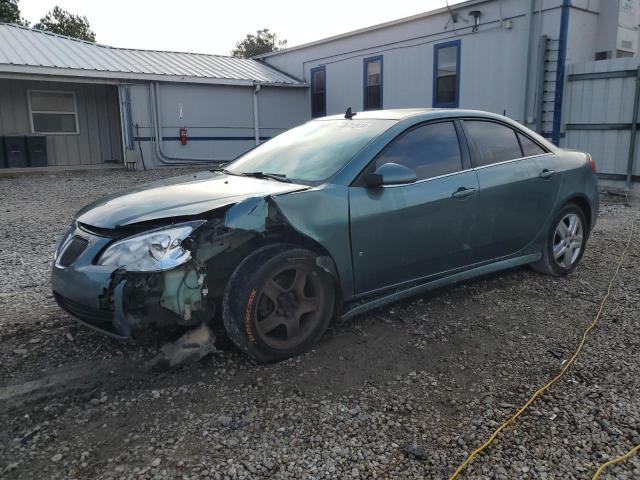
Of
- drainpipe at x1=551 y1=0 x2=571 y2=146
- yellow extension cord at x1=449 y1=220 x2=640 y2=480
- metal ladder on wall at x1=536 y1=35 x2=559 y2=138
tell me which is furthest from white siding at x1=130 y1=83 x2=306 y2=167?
yellow extension cord at x1=449 y1=220 x2=640 y2=480

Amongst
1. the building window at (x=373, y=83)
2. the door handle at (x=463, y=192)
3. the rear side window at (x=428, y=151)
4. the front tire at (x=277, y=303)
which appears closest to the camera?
the front tire at (x=277, y=303)

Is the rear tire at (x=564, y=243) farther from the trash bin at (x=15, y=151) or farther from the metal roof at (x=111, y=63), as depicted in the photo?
the trash bin at (x=15, y=151)

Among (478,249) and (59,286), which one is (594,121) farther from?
(59,286)

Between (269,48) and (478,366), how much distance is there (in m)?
56.8

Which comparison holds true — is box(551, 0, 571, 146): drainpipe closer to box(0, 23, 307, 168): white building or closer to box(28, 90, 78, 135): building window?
box(0, 23, 307, 168): white building

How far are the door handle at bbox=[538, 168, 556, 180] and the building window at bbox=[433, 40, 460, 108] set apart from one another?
10.3 metres

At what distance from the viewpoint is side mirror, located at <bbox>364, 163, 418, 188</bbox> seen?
3547 mm

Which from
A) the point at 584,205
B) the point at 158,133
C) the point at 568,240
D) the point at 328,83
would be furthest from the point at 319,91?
the point at 568,240

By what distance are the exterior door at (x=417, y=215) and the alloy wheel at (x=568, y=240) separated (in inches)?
51.3

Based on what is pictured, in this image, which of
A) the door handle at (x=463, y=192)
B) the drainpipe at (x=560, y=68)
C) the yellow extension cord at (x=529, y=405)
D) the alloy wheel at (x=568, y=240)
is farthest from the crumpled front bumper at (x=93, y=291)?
the drainpipe at (x=560, y=68)

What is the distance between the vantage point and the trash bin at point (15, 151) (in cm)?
1545

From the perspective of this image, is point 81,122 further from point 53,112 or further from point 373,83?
point 373,83

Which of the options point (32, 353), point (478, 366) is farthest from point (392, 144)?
point (32, 353)

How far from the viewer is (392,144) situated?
3.84m
